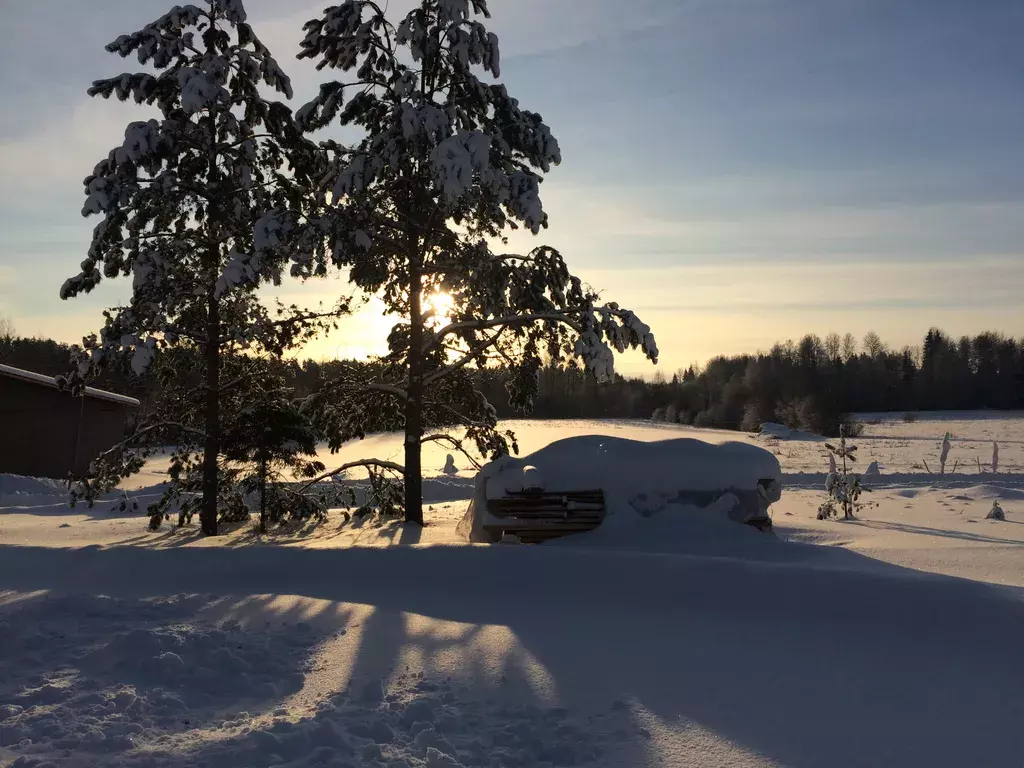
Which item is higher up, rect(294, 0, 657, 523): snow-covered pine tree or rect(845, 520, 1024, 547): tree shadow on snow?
rect(294, 0, 657, 523): snow-covered pine tree

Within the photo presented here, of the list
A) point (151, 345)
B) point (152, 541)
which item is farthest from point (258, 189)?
point (152, 541)

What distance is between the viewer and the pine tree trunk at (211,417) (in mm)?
11852

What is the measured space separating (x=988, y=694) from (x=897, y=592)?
1.45 meters

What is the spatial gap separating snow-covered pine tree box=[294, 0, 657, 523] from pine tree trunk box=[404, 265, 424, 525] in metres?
0.02

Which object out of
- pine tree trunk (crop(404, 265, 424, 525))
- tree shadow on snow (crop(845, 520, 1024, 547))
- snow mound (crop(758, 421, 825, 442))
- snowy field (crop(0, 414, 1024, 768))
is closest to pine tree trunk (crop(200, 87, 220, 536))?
pine tree trunk (crop(404, 265, 424, 525))

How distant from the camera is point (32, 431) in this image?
84.1ft

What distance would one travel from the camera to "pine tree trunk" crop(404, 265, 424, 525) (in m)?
11.3

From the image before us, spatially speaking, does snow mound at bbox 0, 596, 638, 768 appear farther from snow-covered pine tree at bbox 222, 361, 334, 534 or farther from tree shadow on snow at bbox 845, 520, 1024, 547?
tree shadow on snow at bbox 845, 520, 1024, 547

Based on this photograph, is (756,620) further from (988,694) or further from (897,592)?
(988,694)

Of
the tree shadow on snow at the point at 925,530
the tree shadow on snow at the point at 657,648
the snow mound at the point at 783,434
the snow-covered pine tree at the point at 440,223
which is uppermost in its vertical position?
the snow-covered pine tree at the point at 440,223

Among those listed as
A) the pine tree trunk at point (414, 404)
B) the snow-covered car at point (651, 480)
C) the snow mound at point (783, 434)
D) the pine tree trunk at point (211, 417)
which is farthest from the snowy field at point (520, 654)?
the snow mound at point (783, 434)

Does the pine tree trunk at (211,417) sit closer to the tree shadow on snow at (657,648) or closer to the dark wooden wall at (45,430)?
the tree shadow on snow at (657,648)

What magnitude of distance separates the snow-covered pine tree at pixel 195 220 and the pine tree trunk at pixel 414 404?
1878mm

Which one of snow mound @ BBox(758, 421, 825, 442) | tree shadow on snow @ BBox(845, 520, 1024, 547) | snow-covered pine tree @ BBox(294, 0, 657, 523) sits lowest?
tree shadow on snow @ BBox(845, 520, 1024, 547)
